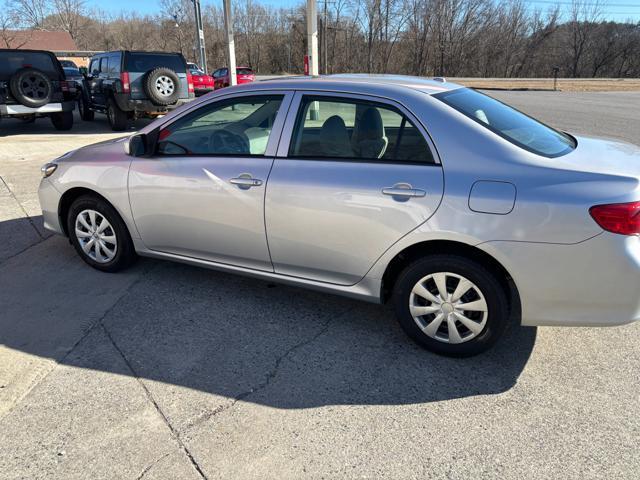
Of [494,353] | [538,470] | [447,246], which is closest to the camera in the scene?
[538,470]

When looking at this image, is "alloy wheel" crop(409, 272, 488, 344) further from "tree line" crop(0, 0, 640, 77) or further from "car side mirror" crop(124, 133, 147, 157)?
"tree line" crop(0, 0, 640, 77)

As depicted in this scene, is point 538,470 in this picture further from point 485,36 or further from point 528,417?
point 485,36

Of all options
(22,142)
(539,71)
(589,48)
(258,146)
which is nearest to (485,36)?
(539,71)

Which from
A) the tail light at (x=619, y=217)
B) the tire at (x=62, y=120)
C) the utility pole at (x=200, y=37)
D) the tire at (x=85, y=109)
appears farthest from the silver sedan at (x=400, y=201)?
the utility pole at (x=200, y=37)

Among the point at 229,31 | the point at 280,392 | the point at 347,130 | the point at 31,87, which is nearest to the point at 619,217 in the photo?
the point at 347,130

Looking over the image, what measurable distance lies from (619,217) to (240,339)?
2322 mm

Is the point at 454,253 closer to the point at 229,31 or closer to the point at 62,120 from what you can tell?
the point at 62,120

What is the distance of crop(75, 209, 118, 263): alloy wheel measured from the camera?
13.6 feet

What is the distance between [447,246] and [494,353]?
0.79m

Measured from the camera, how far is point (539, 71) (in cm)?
6219

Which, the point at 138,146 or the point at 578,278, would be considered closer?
the point at 578,278

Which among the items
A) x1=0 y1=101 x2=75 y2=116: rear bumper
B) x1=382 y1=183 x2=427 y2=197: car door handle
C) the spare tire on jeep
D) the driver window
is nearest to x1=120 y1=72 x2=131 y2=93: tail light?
the spare tire on jeep

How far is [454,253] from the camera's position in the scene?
2.84 meters

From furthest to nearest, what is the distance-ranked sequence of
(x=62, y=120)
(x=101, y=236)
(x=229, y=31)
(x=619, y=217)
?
1. (x=229, y=31)
2. (x=62, y=120)
3. (x=101, y=236)
4. (x=619, y=217)
